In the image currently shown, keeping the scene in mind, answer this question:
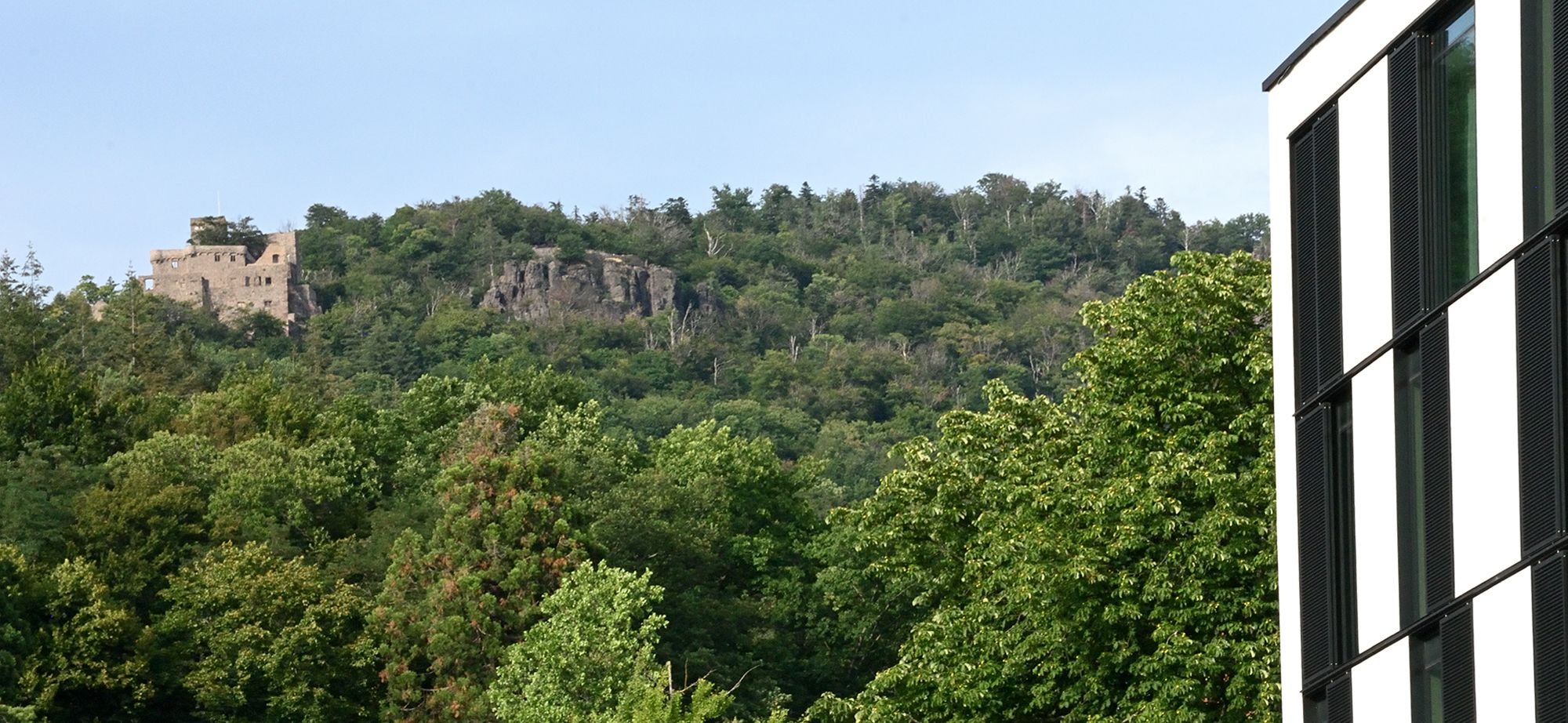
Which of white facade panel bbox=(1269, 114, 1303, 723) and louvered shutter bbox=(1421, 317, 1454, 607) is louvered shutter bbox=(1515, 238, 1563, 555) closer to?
louvered shutter bbox=(1421, 317, 1454, 607)

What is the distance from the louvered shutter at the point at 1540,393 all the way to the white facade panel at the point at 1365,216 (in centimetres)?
194

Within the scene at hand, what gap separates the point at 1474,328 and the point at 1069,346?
162m

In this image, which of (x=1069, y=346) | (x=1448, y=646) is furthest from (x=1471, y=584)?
(x=1069, y=346)

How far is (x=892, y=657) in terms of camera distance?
202 feet

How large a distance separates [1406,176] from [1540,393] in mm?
2642

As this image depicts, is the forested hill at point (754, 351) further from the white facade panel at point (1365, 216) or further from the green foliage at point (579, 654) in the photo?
the white facade panel at point (1365, 216)

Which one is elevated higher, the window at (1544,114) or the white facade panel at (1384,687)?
the window at (1544,114)

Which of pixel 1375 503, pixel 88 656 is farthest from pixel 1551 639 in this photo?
pixel 88 656

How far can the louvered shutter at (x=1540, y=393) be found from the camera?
643 inches

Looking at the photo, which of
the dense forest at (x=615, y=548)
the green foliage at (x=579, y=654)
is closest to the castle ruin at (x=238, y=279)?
the dense forest at (x=615, y=548)

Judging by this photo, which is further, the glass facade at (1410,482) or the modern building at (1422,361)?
the glass facade at (1410,482)

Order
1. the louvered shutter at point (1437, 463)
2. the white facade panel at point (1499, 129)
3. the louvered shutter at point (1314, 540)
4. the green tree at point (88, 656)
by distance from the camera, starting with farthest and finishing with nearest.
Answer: the green tree at point (88, 656) < the louvered shutter at point (1314, 540) < the louvered shutter at point (1437, 463) < the white facade panel at point (1499, 129)


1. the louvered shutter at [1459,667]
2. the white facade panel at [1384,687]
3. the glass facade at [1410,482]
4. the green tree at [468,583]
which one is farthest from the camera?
the green tree at [468,583]

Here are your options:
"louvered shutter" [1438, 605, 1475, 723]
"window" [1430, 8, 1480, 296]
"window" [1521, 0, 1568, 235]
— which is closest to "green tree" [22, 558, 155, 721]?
"louvered shutter" [1438, 605, 1475, 723]
